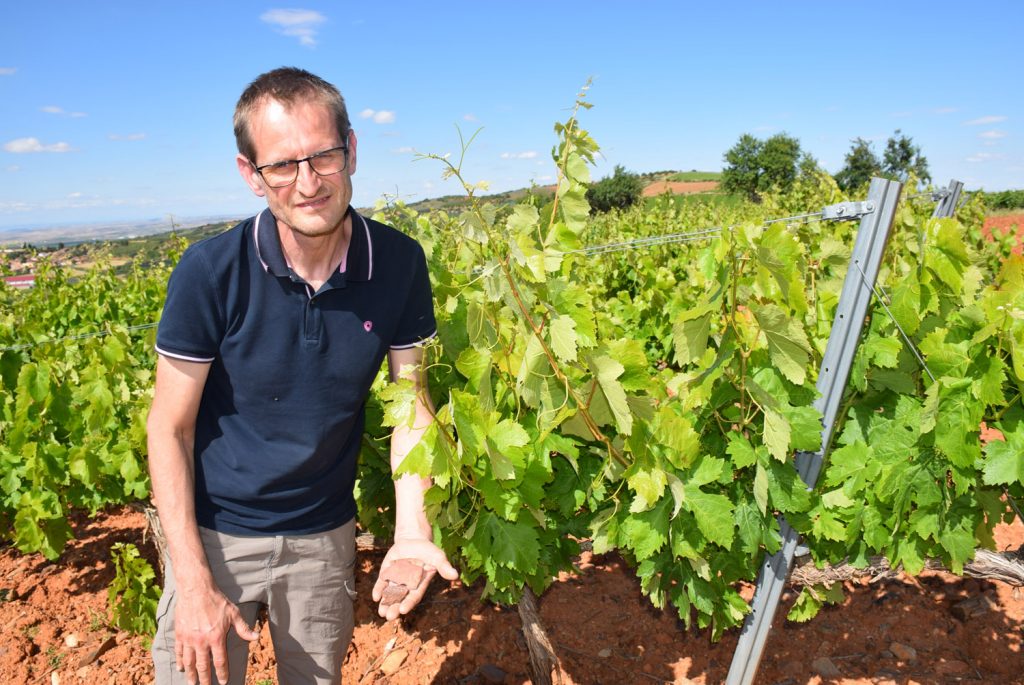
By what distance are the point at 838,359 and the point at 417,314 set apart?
1.30m

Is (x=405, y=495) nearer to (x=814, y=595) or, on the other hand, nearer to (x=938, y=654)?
(x=814, y=595)

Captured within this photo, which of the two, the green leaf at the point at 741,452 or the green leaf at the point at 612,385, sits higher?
the green leaf at the point at 612,385

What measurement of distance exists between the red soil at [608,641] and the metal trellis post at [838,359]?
825 mm

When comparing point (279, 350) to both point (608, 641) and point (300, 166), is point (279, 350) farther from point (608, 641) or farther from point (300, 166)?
point (608, 641)

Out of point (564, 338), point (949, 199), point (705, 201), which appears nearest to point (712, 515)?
point (564, 338)

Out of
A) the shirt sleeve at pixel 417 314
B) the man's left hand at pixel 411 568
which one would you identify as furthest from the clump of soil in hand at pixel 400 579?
the shirt sleeve at pixel 417 314

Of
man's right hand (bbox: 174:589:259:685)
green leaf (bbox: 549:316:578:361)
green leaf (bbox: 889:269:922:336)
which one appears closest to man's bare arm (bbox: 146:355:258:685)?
man's right hand (bbox: 174:589:259:685)

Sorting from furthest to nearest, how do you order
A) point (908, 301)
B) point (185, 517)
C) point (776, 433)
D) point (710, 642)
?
point (710, 642) < point (908, 301) < point (776, 433) < point (185, 517)

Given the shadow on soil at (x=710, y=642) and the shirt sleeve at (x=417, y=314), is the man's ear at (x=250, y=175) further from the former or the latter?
the shadow on soil at (x=710, y=642)

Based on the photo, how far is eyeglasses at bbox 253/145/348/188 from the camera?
5.51ft

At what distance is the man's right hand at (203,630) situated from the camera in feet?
5.84

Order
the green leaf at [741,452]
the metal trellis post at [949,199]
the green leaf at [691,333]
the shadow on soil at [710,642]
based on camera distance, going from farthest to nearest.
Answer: the metal trellis post at [949,199], the shadow on soil at [710,642], the green leaf at [741,452], the green leaf at [691,333]

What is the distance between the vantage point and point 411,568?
1909mm

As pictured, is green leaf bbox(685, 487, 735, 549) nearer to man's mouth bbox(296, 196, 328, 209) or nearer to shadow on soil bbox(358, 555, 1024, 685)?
man's mouth bbox(296, 196, 328, 209)
